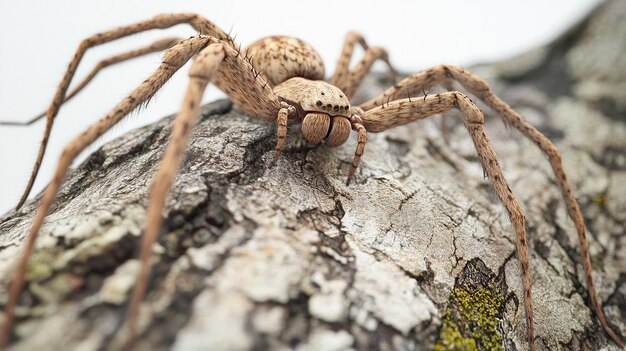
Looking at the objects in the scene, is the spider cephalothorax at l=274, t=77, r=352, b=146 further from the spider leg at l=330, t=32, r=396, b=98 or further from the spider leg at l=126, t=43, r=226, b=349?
the spider leg at l=330, t=32, r=396, b=98

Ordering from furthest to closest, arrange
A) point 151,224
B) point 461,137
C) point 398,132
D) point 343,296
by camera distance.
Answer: point 461,137
point 398,132
point 343,296
point 151,224

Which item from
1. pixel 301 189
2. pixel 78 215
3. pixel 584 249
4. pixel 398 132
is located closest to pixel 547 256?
pixel 584 249

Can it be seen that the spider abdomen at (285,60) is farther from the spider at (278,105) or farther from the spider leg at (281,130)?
the spider leg at (281,130)

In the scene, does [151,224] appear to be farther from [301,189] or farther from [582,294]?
[582,294]

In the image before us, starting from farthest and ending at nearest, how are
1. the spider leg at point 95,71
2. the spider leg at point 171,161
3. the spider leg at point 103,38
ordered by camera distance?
the spider leg at point 95,71 < the spider leg at point 103,38 < the spider leg at point 171,161

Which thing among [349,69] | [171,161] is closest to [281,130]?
[171,161]

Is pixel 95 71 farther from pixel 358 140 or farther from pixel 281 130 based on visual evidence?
pixel 358 140

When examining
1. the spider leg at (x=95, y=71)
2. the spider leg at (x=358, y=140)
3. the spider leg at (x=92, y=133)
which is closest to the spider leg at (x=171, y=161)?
the spider leg at (x=92, y=133)
